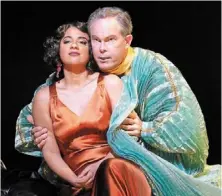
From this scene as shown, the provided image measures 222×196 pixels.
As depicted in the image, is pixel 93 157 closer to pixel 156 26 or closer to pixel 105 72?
pixel 105 72

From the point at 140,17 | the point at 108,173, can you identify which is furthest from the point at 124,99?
the point at 140,17

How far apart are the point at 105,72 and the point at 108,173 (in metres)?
0.30

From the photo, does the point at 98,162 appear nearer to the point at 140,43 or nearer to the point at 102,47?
the point at 102,47

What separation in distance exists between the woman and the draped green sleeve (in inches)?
1.5

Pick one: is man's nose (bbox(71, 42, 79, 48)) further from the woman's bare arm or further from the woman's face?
the woman's bare arm

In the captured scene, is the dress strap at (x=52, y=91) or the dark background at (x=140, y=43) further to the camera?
the dark background at (x=140, y=43)

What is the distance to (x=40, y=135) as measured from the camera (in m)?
1.44

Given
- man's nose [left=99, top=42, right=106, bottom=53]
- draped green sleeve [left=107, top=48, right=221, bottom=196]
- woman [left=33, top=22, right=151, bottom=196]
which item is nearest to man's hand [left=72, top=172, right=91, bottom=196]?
woman [left=33, top=22, right=151, bottom=196]

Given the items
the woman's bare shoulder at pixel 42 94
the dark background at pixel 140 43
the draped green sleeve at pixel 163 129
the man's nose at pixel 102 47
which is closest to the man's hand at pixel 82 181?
the draped green sleeve at pixel 163 129

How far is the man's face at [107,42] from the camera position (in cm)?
142

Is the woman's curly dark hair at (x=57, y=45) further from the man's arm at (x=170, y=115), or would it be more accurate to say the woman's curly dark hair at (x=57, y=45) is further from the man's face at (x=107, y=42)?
the man's arm at (x=170, y=115)

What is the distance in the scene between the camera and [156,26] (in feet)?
6.41

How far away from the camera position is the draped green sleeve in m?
1.38

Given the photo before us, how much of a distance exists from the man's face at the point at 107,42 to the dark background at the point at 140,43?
1.15 feet
